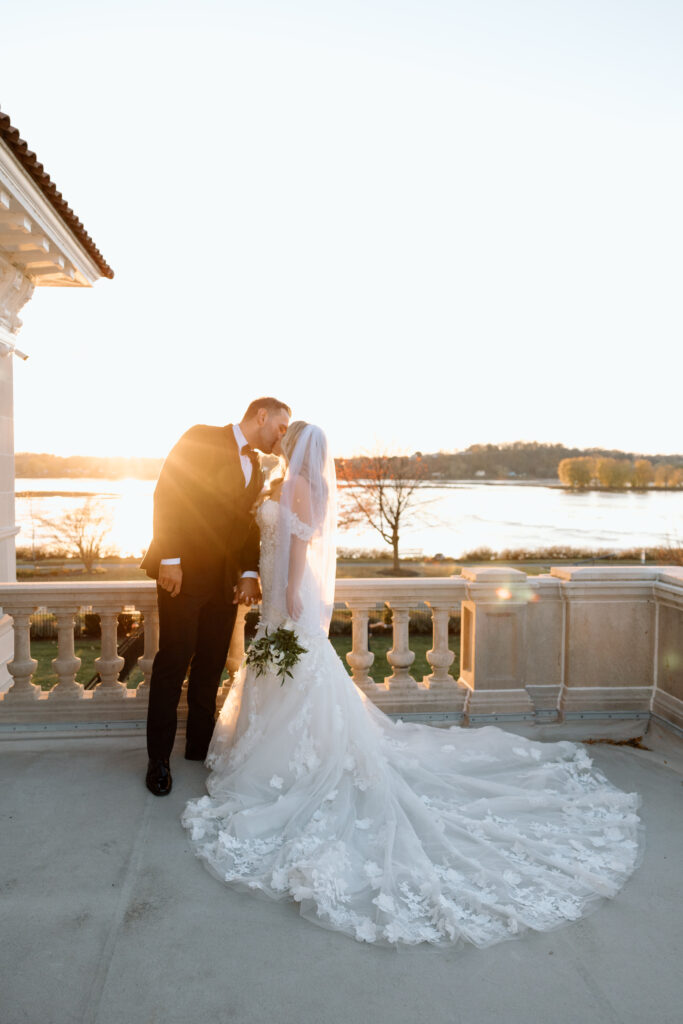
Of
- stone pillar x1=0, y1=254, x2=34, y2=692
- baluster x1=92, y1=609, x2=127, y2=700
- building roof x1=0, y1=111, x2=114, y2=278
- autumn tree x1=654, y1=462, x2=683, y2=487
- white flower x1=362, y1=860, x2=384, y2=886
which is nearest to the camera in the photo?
white flower x1=362, y1=860, x2=384, y2=886

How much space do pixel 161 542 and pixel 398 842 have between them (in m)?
1.88

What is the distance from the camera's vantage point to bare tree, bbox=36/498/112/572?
34375mm

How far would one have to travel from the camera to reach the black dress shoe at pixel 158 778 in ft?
11.6

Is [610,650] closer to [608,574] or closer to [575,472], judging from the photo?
[608,574]

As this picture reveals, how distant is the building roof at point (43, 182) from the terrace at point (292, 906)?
8.52ft

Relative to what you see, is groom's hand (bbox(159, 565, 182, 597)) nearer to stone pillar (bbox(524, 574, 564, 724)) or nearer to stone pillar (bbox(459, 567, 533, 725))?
stone pillar (bbox(459, 567, 533, 725))

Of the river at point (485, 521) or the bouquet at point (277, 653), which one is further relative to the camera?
the river at point (485, 521)

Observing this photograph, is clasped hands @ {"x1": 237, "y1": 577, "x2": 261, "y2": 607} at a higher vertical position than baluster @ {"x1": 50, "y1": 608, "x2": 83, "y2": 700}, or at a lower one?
higher

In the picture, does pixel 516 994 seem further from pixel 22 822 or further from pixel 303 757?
pixel 22 822

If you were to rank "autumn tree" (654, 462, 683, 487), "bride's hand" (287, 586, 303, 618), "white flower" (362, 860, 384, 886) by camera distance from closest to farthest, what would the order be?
"white flower" (362, 860, 384, 886) < "bride's hand" (287, 586, 303, 618) < "autumn tree" (654, 462, 683, 487)

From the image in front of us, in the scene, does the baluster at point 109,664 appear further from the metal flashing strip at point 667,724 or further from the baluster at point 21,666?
the metal flashing strip at point 667,724

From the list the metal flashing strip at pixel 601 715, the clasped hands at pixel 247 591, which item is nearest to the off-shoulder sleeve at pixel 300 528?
the clasped hands at pixel 247 591

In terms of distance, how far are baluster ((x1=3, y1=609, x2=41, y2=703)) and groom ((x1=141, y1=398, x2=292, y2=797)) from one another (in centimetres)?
100

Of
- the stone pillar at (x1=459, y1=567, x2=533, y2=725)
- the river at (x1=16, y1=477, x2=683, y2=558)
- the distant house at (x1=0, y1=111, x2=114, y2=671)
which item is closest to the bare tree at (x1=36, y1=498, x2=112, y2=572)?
the river at (x1=16, y1=477, x2=683, y2=558)
